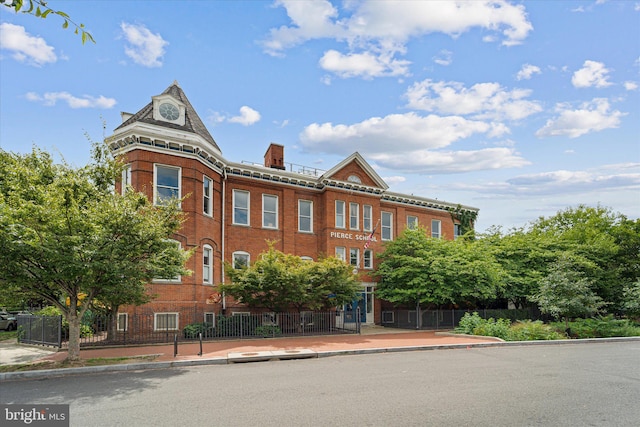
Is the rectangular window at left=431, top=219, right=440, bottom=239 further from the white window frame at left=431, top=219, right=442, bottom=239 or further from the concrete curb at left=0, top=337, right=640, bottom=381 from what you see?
the concrete curb at left=0, top=337, right=640, bottom=381

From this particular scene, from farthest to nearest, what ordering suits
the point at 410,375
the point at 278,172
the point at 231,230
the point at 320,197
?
the point at 320,197 < the point at 278,172 < the point at 231,230 < the point at 410,375

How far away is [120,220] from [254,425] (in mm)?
8157

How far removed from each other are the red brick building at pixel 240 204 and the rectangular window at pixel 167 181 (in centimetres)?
5

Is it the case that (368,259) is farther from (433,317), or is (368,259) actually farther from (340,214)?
(433,317)

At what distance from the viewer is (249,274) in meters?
20.6

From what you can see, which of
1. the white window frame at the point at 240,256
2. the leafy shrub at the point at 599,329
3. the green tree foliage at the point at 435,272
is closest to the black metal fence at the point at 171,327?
the white window frame at the point at 240,256

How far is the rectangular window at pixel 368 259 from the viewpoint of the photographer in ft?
99.7

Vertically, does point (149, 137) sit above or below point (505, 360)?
above

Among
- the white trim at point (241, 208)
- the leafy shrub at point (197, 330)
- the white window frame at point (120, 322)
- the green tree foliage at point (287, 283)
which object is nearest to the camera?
the white window frame at point (120, 322)

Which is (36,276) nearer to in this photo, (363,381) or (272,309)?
(363,381)

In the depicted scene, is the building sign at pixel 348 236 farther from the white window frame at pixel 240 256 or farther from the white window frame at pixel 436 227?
the white window frame at pixel 436 227

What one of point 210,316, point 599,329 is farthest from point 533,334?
point 210,316

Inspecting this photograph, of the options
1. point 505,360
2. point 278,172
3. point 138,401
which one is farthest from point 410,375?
point 278,172

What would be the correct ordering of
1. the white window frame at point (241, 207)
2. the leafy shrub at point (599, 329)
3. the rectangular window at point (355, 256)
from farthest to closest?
the rectangular window at point (355, 256)
the white window frame at point (241, 207)
the leafy shrub at point (599, 329)
